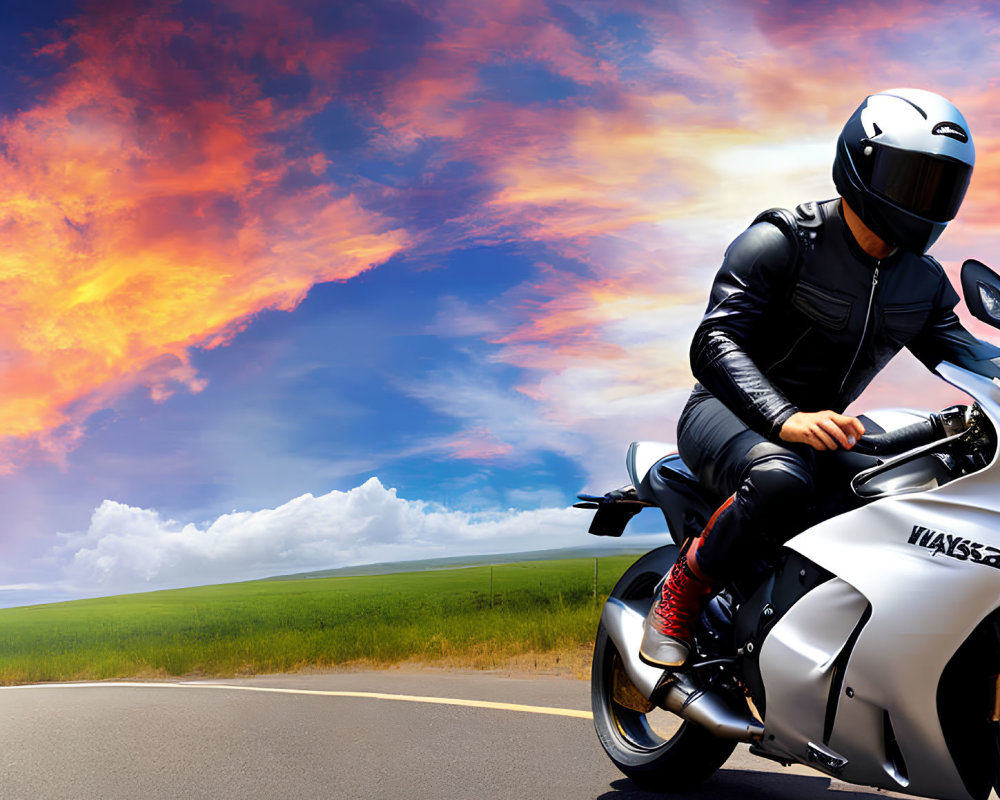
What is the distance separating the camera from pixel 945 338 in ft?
12.1

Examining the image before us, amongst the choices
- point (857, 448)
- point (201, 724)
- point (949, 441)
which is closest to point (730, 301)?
point (857, 448)

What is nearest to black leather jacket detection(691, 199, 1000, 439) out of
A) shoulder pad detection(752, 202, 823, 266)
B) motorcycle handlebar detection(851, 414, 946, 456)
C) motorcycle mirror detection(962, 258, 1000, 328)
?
shoulder pad detection(752, 202, 823, 266)

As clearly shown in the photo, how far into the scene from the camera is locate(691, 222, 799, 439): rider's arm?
346 centimetres

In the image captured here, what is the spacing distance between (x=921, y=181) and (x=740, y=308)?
73 centimetres

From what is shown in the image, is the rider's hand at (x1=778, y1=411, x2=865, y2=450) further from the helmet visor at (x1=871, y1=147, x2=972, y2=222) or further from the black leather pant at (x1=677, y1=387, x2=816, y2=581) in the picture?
the helmet visor at (x1=871, y1=147, x2=972, y2=222)

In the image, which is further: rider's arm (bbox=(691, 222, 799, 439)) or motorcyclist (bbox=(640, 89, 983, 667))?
rider's arm (bbox=(691, 222, 799, 439))

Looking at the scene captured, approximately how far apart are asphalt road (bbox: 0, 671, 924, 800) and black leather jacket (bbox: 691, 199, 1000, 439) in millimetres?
1804

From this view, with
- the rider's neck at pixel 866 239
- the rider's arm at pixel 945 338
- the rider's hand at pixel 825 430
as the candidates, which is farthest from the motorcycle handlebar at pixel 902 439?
the rider's neck at pixel 866 239

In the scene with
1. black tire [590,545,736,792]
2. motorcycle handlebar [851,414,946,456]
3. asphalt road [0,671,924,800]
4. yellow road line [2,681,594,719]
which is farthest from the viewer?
yellow road line [2,681,594,719]

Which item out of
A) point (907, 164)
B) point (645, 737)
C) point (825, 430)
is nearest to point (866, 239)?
point (907, 164)

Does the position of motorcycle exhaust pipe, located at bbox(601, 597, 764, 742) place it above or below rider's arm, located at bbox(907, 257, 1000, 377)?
below

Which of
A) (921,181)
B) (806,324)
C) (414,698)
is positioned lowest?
(414,698)

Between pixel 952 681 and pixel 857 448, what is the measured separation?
853 millimetres

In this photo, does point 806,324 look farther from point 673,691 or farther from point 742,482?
point 673,691
